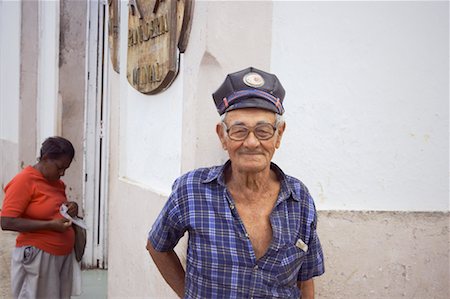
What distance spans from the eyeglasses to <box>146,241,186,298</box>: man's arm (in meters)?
0.69

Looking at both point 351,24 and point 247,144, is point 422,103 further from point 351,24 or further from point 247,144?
point 247,144

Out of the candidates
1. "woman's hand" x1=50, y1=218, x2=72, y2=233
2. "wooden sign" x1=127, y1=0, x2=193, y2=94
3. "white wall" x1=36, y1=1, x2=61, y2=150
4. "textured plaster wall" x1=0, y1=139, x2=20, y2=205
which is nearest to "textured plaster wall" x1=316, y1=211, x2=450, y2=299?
"wooden sign" x1=127, y1=0, x2=193, y2=94

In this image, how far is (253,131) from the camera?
2059mm

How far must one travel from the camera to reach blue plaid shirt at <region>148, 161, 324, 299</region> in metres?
2.07

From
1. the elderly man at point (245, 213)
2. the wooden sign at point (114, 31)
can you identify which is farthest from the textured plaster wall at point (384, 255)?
the wooden sign at point (114, 31)

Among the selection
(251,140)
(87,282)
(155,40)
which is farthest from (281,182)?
(87,282)

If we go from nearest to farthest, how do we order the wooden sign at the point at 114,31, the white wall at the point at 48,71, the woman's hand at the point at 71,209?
1. the woman's hand at the point at 71,209
2. the wooden sign at the point at 114,31
3. the white wall at the point at 48,71

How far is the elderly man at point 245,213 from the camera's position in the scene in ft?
6.79

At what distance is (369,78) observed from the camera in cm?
290

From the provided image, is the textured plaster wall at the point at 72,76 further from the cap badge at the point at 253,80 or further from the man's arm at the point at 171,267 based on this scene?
the cap badge at the point at 253,80

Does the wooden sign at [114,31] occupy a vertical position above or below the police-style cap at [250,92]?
above

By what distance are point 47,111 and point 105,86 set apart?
5.60 ft

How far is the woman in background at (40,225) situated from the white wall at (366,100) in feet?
6.29

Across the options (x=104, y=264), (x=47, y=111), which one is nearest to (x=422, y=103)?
(x=104, y=264)
